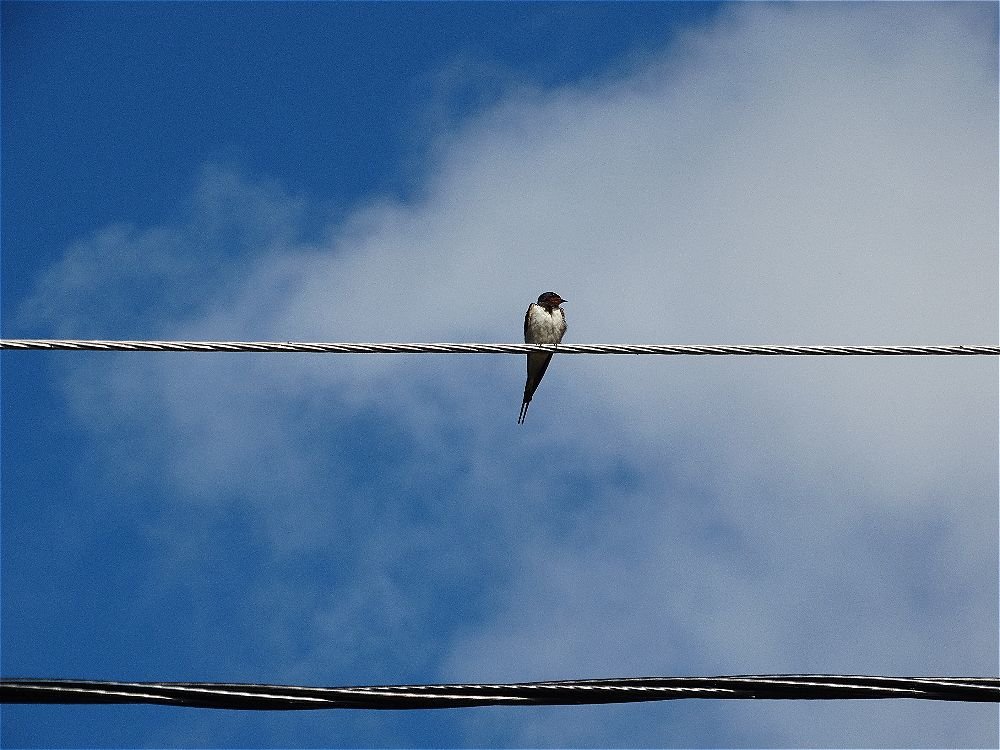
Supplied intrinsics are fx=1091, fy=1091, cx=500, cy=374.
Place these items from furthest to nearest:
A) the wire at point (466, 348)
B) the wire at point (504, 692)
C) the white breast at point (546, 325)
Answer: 1. the white breast at point (546, 325)
2. the wire at point (466, 348)
3. the wire at point (504, 692)

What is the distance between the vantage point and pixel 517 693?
145 inches

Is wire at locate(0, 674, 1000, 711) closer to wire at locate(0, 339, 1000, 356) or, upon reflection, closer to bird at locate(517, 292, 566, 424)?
wire at locate(0, 339, 1000, 356)

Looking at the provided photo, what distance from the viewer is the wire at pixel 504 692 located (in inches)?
142

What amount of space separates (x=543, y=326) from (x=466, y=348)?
678 cm

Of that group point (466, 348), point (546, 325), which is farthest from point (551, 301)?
point (466, 348)

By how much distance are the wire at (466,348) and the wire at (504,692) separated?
6.76 ft

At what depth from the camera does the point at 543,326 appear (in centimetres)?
1237

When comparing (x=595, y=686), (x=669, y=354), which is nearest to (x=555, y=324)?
(x=669, y=354)

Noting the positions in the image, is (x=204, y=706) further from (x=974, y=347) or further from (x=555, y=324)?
(x=555, y=324)

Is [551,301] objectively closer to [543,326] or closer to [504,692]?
[543,326]

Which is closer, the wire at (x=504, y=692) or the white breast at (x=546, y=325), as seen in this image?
the wire at (x=504, y=692)

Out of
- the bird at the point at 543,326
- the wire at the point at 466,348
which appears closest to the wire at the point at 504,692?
the wire at the point at 466,348

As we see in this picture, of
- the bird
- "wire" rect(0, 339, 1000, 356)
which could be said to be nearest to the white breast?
the bird

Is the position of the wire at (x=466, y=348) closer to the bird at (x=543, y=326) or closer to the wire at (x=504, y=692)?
the wire at (x=504, y=692)
